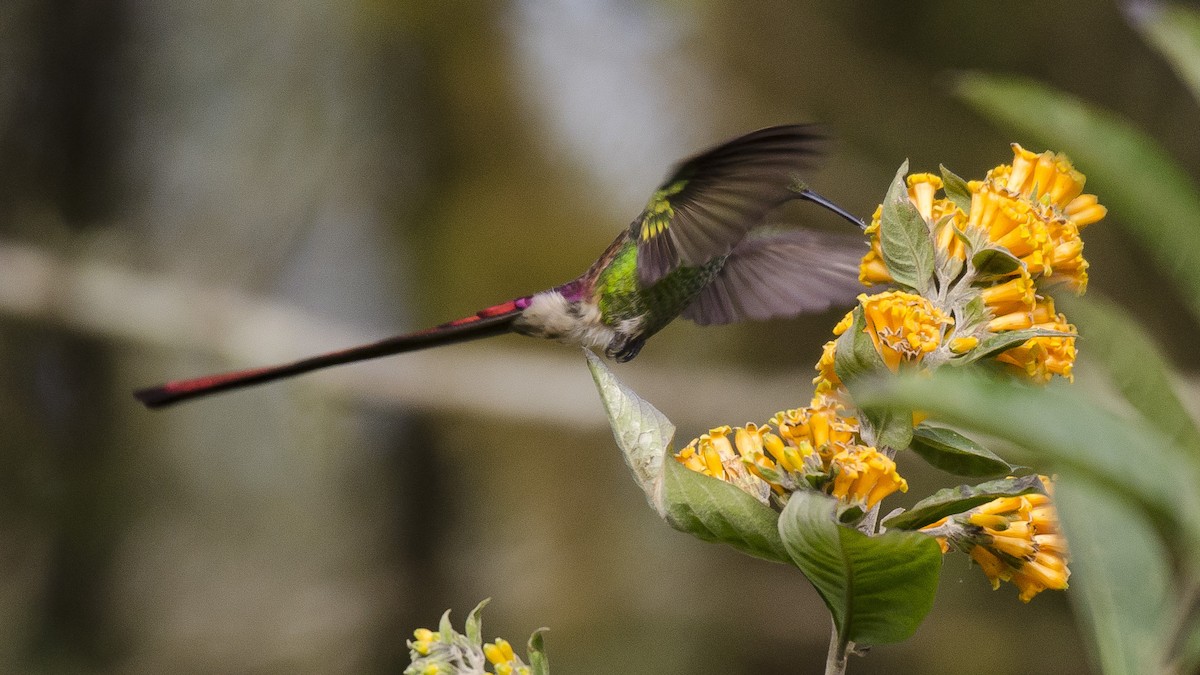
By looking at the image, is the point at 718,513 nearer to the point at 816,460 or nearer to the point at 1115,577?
the point at 816,460

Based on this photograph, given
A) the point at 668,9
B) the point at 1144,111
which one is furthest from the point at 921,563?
the point at 668,9

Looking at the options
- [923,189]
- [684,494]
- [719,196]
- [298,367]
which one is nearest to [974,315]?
[923,189]

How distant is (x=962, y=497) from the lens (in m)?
0.74

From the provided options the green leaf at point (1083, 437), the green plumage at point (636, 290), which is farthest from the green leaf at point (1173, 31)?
the green plumage at point (636, 290)

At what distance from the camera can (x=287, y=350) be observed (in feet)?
14.9

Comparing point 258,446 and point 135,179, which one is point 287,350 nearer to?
point 258,446

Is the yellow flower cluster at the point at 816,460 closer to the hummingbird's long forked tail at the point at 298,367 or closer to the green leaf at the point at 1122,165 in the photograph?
the green leaf at the point at 1122,165

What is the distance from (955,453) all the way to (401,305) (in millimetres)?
4071

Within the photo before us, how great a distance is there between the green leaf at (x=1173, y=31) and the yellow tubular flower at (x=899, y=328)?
0.29 meters

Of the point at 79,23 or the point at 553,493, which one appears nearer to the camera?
the point at 553,493

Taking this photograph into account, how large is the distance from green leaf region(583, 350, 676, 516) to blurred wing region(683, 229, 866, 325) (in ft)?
2.67

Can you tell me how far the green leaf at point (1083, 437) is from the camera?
15.8 inches

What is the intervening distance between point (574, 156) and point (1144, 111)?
1.99m

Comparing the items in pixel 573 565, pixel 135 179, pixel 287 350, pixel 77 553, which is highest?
pixel 135 179
